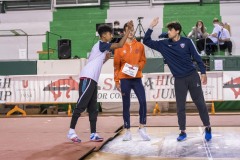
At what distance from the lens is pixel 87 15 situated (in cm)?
2042

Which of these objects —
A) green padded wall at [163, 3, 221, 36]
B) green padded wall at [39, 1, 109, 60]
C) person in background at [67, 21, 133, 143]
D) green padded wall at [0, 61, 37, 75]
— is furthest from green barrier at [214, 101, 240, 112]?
person in background at [67, 21, 133, 143]

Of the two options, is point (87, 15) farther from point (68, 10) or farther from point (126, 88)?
point (126, 88)

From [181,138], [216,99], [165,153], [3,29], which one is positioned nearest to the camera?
[165,153]

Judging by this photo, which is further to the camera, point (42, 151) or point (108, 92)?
point (108, 92)

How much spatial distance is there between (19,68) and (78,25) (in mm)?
5456

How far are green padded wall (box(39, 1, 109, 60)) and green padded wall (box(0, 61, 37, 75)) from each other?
3817 millimetres

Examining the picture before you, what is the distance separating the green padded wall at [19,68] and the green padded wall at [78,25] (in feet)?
12.5

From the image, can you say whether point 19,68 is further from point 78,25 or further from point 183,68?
point 183,68

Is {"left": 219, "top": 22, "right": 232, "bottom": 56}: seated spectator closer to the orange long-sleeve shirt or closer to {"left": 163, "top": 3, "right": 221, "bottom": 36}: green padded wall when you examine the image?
{"left": 163, "top": 3, "right": 221, "bottom": 36}: green padded wall

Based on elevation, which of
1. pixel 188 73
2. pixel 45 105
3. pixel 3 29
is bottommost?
pixel 45 105

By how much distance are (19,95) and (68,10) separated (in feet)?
25.2

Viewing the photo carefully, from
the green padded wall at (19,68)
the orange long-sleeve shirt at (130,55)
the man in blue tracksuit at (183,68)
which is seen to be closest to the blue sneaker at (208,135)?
the man in blue tracksuit at (183,68)

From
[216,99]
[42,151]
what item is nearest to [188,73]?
[42,151]

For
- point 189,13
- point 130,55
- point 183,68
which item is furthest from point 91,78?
point 189,13
